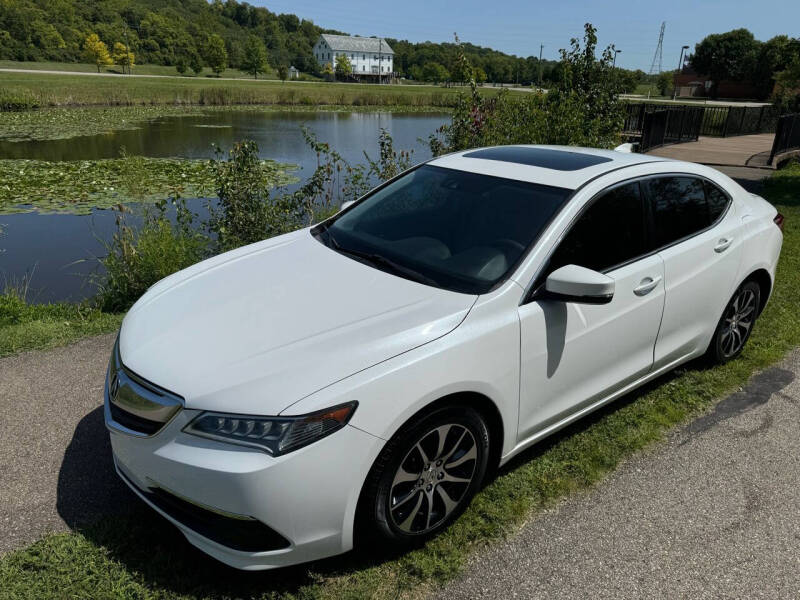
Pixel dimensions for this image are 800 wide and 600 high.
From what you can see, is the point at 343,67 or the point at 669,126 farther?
the point at 343,67

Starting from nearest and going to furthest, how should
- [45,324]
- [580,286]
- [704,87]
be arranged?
[580,286]
[45,324]
[704,87]

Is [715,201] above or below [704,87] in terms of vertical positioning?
below

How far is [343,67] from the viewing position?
128125 mm

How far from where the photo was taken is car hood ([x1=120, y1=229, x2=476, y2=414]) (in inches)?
89.6

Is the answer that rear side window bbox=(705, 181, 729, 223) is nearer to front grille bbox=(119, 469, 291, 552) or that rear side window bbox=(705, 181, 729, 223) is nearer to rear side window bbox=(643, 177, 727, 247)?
rear side window bbox=(643, 177, 727, 247)

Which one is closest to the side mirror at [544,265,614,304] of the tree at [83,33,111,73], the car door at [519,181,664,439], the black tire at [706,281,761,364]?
the car door at [519,181,664,439]

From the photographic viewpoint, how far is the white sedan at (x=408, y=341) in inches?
88.0

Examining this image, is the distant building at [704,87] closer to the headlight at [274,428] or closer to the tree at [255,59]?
the tree at [255,59]

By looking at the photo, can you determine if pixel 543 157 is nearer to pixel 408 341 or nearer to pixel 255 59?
pixel 408 341

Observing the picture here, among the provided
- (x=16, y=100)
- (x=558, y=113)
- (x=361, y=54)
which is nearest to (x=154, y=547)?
(x=558, y=113)

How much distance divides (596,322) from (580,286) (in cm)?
50

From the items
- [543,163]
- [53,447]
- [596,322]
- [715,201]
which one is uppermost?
[543,163]

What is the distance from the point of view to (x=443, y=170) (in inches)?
149

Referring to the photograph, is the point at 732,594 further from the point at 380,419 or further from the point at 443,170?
the point at 443,170
